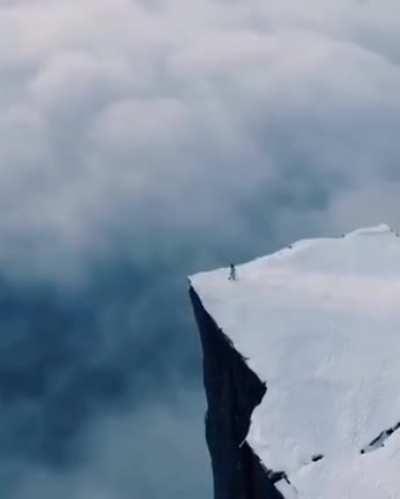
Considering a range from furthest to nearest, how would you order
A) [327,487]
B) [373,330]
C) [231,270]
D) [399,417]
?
[231,270] → [373,330] → [399,417] → [327,487]

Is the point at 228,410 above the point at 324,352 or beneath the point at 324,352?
above

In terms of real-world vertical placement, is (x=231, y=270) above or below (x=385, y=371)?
above

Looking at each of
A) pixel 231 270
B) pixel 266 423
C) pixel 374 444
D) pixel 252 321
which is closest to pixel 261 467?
pixel 266 423

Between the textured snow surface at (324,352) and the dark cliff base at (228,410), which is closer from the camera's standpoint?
the textured snow surface at (324,352)

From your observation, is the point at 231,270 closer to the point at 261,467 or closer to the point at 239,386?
the point at 239,386

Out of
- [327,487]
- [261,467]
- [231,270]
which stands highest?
[231,270]
